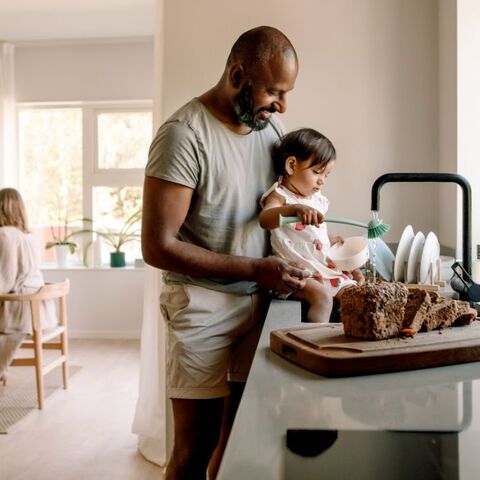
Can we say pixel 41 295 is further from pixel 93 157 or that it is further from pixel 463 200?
pixel 463 200

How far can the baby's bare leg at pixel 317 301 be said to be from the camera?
4.71ft

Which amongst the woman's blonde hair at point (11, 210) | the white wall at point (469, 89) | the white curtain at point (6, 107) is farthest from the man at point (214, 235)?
the white curtain at point (6, 107)

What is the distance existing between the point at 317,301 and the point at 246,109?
0.52m

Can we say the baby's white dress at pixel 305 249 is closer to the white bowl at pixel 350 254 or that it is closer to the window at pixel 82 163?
the white bowl at pixel 350 254

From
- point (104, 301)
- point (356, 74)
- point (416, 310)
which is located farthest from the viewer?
point (104, 301)

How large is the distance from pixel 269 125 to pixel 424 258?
60 centimetres

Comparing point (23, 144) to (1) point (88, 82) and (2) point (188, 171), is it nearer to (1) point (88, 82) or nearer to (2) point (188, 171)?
(1) point (88, 82)

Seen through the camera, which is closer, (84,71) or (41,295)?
(41,295)

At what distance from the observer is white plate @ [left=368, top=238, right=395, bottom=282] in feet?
5.89

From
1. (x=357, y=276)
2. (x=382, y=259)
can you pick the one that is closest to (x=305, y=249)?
(x=357, y=276)

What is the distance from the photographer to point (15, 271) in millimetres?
3666

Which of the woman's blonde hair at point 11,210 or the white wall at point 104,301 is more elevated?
the woman's blonde hair at point 11,210

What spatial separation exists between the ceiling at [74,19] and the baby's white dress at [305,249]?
10.2 feet

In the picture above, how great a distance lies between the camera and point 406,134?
223 centimetres
